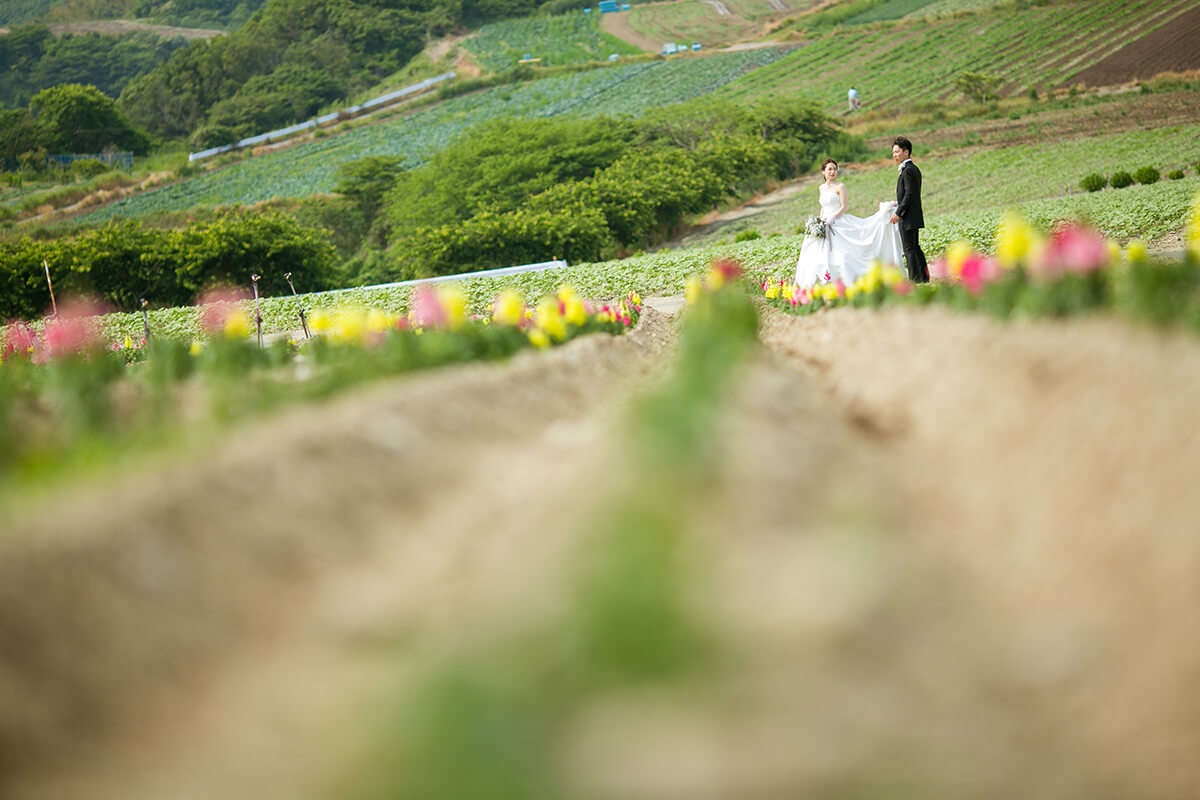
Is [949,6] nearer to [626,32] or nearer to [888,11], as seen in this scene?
[888,11]

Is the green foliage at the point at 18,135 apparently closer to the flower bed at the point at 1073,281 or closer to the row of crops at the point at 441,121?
the row of crops at the point at 441,121

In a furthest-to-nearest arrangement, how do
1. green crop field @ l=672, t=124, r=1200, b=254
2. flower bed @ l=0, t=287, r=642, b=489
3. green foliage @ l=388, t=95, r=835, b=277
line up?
1. green foliage @ l=388, t=95, r=835, b=277
2. green crop field @ l=672, t=124, r=1200, b=254
3. flower bed @ l=0, t=287, r=642, b=489

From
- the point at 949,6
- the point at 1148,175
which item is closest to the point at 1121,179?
the point at 1148,175

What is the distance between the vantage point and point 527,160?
Result: 4134 centimetres

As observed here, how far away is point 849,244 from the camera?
31.8 ft

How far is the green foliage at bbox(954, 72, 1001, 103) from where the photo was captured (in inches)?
1671

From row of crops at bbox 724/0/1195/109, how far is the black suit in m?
37.2

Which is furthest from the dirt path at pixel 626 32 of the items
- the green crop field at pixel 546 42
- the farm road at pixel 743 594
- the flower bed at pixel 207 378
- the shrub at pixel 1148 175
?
the farm road at pixel 743 594

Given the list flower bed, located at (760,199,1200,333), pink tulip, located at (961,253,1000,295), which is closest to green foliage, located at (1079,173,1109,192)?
flower bed, located at (760,199,1200,333)

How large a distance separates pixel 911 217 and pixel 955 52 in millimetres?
48106

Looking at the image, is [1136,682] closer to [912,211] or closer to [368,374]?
[368,374]

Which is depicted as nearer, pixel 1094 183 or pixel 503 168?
pixel 1094 183

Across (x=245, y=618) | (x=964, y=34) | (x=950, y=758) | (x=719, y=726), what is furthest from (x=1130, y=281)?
(x=964, y=34)

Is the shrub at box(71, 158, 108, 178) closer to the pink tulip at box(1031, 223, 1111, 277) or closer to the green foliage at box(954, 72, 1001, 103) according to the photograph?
the green foliage at box(954, 72, 1001, 103)
